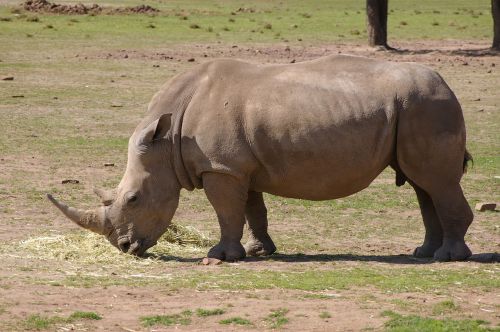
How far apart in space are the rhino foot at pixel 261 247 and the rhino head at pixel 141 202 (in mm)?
906

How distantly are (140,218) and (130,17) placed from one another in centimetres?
3361

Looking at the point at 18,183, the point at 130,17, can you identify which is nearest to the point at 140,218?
the point at 18,183

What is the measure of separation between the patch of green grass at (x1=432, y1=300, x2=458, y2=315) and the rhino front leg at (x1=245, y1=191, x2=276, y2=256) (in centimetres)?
313

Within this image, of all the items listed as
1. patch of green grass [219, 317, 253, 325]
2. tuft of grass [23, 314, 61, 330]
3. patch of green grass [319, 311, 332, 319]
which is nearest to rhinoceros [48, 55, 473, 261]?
patch of green grass [319, 311, 332, 319]

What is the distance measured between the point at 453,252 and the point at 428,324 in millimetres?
3185

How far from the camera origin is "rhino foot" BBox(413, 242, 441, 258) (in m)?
12.5

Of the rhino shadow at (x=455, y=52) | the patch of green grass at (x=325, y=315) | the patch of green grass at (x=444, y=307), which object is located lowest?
the rhino shadow at (x=455, y=52)

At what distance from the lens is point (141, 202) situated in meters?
12.2

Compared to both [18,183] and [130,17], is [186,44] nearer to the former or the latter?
[130,17]

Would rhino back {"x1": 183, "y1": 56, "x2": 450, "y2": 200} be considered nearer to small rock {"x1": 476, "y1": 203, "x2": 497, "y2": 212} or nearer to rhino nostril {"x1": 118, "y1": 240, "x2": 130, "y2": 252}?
rhino nostril {"x1": 118, "y1": 240, "x2": 130, "y2": 252}

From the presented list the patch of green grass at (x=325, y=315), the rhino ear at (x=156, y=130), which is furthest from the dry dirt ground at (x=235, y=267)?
the rhino ear at (x=156, y=130)

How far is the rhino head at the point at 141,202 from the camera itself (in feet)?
40.2

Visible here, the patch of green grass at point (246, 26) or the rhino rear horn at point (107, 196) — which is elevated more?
the rhino rear horn at point (107, 196)

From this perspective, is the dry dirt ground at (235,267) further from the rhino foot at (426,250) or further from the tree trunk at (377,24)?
the tree trunk at (377,24)
